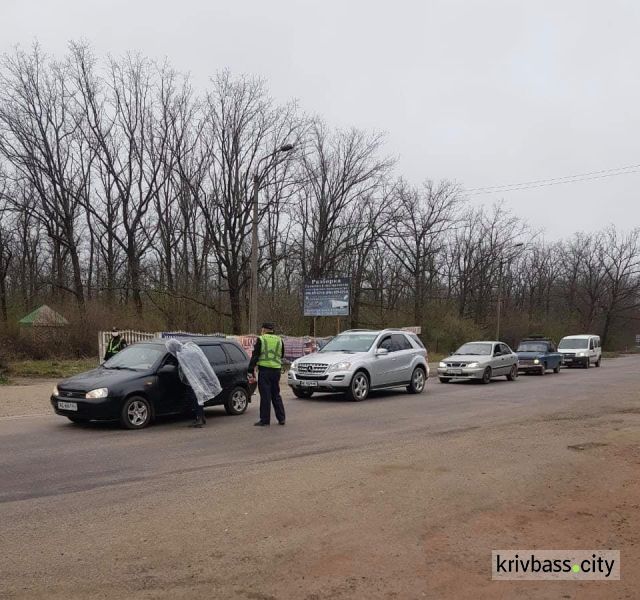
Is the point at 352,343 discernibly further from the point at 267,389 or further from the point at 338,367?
the point at 267,389

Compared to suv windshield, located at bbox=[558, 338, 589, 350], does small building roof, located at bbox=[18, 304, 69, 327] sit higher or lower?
higher

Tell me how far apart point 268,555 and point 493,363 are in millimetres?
18704

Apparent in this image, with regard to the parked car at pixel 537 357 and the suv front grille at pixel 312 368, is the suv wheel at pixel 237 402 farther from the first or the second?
the parked car at pixel 537 357

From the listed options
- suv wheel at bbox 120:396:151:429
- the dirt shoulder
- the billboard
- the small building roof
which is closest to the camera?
suv wheel at bbox 120:396:151:429

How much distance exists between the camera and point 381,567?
175 inches

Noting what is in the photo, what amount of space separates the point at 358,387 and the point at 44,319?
19121 millimetres

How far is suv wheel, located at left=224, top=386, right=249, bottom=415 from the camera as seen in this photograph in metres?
12.6

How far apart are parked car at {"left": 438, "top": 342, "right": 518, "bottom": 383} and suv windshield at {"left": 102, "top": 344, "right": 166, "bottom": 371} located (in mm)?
12709

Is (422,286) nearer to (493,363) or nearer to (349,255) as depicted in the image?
(349,255)

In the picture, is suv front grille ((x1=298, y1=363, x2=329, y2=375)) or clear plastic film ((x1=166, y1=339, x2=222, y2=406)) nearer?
clear plastic film ((x1=166, y1=339, x2=222, y2=406))

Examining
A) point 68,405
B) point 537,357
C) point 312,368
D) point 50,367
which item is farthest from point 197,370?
point 537,357

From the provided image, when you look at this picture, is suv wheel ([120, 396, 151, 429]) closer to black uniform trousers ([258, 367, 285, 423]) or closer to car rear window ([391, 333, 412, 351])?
black uniform trousers ([258, 367, 285, 423])

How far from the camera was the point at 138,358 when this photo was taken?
455 inches

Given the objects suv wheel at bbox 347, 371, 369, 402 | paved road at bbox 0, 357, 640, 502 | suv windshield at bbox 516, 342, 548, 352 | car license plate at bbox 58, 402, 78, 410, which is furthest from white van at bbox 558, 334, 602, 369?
car license plate at bbox 58, 402, 78, 410
